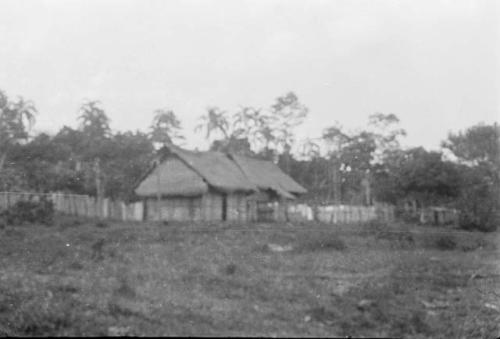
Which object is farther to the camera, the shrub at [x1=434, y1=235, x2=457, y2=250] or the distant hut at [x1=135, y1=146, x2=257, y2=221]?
the distant hut at [x1=135, y1=146, x2=257, y2=221]

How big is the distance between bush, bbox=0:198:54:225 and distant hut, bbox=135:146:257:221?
810 cm

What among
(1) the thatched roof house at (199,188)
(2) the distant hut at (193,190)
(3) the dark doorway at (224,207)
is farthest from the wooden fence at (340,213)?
(3) the dark doorway at (224,207)

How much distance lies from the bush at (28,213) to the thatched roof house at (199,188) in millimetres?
7364

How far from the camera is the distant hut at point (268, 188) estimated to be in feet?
111

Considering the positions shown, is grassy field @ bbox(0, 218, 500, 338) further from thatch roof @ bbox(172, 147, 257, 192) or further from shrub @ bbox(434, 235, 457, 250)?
thatch roof @ bbox(172, 147, 257, 192)

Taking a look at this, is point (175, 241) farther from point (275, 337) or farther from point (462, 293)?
point (275, 337)

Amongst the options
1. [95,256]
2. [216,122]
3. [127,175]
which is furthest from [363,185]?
[95,256]

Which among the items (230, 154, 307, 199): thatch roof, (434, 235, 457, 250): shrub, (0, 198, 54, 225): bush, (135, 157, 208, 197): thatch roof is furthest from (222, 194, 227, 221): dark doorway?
(434, 235, 457, 250): shrub

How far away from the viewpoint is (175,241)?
661 inches

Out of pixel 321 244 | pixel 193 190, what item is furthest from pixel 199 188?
pixel 321 244

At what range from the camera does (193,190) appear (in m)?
30.1

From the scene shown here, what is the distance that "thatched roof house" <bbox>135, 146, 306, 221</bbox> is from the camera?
99.5ft

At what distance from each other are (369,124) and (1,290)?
135ft

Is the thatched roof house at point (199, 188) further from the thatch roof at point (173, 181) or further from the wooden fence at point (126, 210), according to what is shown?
the wooden fence at point (126, 210)
